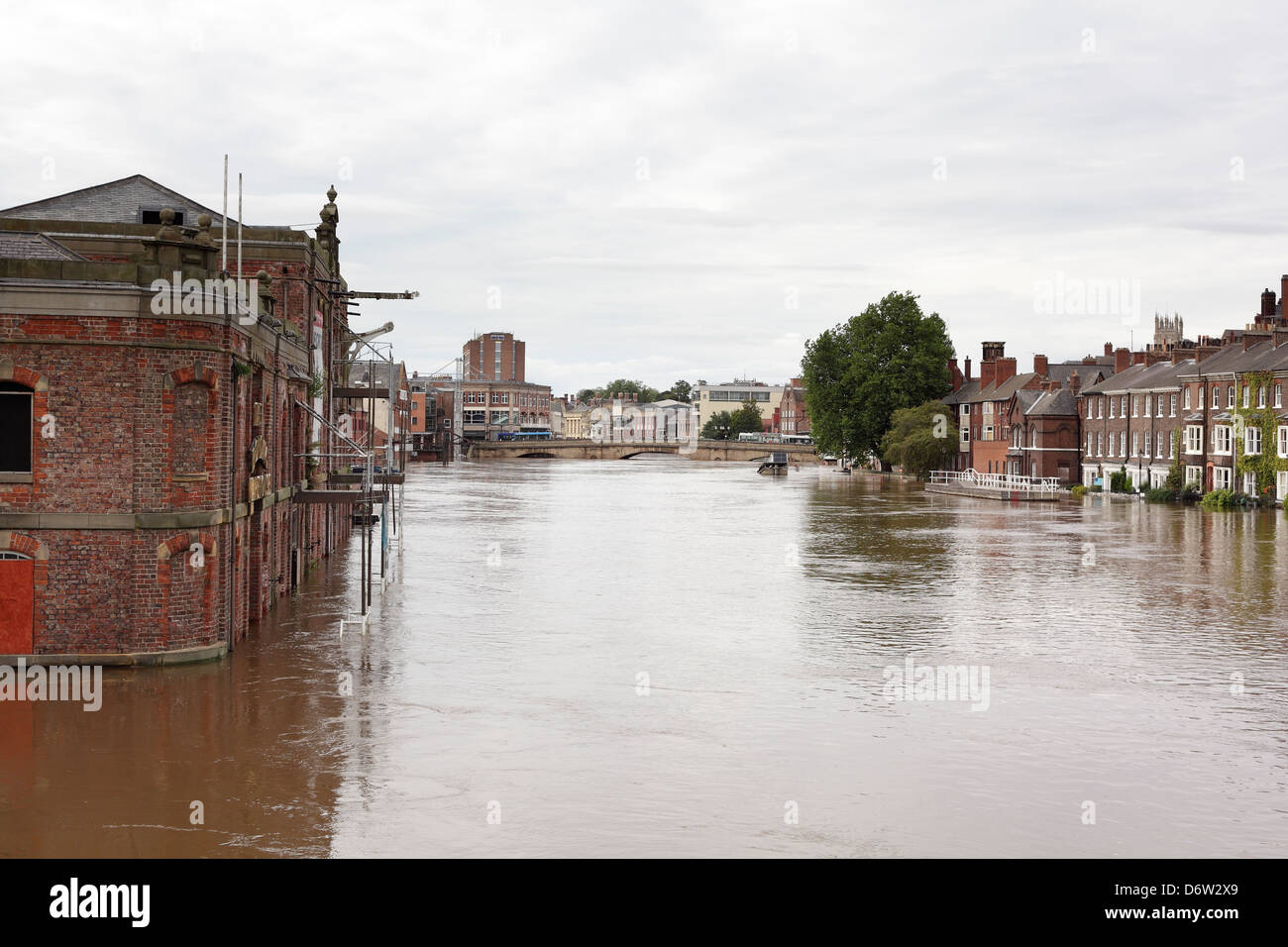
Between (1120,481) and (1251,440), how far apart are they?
15.0 meters

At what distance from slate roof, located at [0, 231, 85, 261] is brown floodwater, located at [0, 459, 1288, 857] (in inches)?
283

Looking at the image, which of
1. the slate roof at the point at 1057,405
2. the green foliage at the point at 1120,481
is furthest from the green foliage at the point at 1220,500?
the slate roof at the point at 1057,405

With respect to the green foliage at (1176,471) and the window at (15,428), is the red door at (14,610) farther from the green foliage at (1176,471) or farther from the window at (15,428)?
the green foliage at (1176,471)

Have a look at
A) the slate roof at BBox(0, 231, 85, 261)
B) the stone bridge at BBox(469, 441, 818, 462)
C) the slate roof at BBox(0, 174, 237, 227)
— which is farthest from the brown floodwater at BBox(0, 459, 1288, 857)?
the stone bridge at BBox(469, 441, 818, 462)

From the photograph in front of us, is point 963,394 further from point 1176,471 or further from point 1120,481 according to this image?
point 1176,471

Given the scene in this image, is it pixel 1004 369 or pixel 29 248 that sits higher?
pixel 1004 369

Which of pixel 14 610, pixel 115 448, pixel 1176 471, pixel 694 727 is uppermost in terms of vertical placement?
pixel 115 448

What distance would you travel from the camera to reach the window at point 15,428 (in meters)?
20.2

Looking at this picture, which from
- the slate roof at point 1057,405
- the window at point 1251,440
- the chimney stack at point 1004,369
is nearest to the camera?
the window at point 1251,440

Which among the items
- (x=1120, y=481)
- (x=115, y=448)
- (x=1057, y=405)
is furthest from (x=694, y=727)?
(x=1057, y=405)

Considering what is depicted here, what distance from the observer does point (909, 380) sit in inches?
4114

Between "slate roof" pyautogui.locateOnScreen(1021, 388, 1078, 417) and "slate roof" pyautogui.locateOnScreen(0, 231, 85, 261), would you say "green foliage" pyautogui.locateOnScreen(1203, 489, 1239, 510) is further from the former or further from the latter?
"slate roof" pyautogui.locateOnScreen(0, 231, 85, 261)

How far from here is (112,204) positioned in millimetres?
34375

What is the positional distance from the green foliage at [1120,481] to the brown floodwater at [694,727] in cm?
4228
